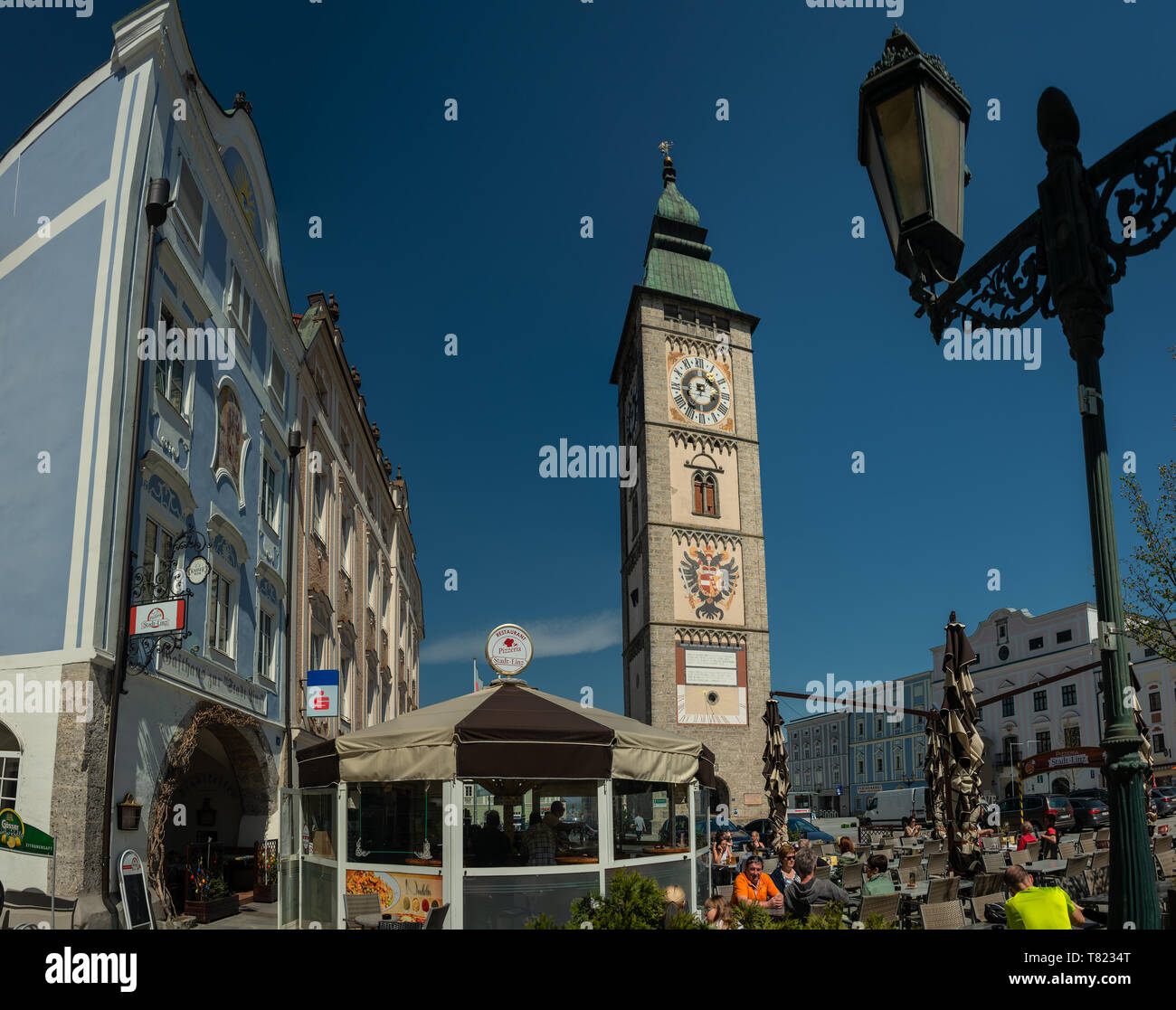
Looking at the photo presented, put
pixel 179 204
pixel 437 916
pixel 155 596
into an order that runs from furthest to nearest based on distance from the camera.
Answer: pixel 179 204 → pixel 155 596 → pixel 437 916

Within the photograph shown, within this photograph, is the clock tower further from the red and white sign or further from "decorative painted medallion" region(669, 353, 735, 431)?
the red and white sign

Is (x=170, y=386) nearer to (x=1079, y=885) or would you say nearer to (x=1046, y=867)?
(x=1079, y=885)

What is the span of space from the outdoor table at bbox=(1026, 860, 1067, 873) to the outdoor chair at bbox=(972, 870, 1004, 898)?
2.68m

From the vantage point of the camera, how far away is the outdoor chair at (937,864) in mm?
17391

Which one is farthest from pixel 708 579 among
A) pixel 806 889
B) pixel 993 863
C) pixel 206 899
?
pixel 806 889

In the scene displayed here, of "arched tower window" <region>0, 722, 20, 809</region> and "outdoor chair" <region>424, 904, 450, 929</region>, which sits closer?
"outdoor chair" <region>424, 904, 450, 929</region>

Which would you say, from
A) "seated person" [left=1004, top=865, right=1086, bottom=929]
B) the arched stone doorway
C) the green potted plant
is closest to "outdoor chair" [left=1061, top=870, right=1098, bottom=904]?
"seated person" [left=1004, top=865, right=1086, bottom=929]

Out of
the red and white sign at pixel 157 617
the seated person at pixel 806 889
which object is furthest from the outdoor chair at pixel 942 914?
the red and white sign at pixel 157 617

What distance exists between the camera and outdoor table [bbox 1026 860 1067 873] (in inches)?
598

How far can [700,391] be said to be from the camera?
59844 mm

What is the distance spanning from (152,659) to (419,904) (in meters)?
6.13

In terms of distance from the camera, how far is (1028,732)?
74.8m

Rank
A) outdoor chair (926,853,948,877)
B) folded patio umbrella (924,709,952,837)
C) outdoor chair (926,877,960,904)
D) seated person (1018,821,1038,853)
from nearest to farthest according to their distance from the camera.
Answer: outdoor chair (926,877,960,904)
outdoor chair (926,853,948,877)
seated person (1018,821,1038,853)
folded patio umbrella (924,709,952,837)

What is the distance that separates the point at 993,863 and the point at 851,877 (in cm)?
378
